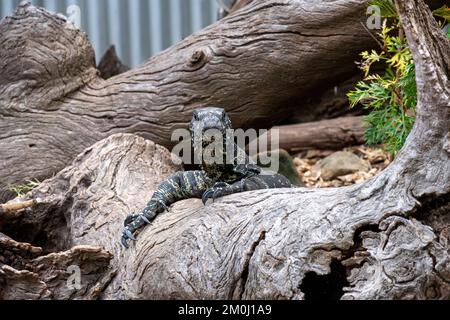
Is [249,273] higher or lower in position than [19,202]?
lower

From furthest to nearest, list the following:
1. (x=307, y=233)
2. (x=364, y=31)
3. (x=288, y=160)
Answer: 1. (x=288, y=160)
2. (x=364, y=31)
3. (x=307, y=233)

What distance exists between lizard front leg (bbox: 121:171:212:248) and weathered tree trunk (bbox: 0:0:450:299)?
0.25 feet

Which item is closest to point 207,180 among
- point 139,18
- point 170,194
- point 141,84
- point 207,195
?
point 170,194

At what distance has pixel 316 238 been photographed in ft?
11.6

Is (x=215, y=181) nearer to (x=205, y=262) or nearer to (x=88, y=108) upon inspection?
(x=205, y=262)

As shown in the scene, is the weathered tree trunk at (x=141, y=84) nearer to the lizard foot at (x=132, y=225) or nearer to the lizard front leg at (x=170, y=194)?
the lizard front leg at (x=170, y=194)

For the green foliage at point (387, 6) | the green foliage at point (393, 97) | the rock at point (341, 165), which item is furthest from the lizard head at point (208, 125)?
the rock at point (341, 165)

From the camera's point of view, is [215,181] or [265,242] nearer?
[265,242]

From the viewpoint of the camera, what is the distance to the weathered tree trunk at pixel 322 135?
812 cm

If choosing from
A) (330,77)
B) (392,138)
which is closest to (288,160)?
(330,77)

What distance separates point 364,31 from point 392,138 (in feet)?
4.57

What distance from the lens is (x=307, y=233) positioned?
359 centimetres

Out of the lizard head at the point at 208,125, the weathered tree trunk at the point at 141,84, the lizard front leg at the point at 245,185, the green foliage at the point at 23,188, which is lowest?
the lizard front leg at the point at 245,185

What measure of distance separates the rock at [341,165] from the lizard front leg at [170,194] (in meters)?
3.04
